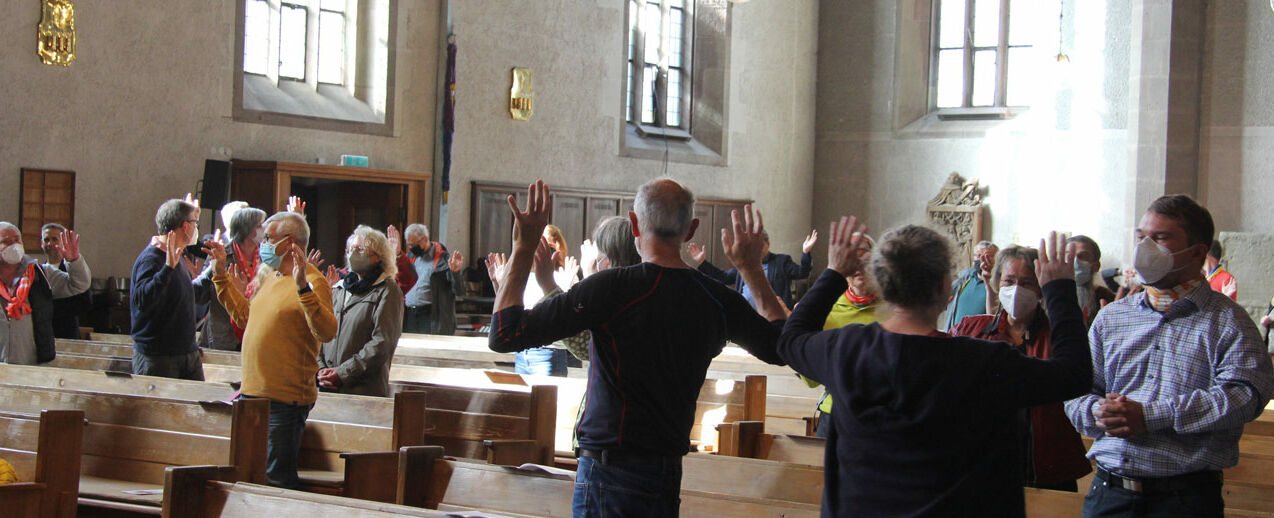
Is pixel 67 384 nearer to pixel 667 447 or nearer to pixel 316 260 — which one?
pixel 316 260

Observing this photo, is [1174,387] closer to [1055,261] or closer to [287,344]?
[1055,261]

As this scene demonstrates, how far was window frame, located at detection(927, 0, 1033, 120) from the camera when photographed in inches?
576

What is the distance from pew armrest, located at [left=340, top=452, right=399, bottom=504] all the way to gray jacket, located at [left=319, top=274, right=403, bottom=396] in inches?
31.0

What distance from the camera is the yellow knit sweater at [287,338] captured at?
4.08 meters

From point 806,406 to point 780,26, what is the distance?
33.5 ft

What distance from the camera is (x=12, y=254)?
20.7 feet

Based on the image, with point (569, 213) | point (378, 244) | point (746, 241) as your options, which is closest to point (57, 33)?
point (569, 213)

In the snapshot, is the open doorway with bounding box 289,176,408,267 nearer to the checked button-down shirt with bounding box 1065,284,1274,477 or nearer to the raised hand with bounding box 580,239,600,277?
the raised hand with bounding box 580,239,600,277

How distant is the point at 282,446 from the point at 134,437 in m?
0.70

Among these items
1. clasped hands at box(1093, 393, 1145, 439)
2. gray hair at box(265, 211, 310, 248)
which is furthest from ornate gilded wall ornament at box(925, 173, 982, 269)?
clasped hands at box(1093, 393, 1145, 439)

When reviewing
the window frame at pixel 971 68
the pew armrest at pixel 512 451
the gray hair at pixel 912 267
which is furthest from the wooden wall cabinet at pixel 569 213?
the gray hair at pixel 912 267

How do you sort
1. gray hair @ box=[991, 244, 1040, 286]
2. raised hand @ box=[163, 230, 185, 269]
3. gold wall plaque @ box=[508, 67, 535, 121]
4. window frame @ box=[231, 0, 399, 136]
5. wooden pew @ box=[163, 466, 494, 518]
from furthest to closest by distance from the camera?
1. gold wall plaque @ box=[508, 67, 535, 121]
2. window frame @ box=[231, 0, 399, 136]
3. raised hand @ box=[163, 230, 185, 269]
4. gray hair @ box=[991, 244, 1040, 286]
5. wooden pew @ box=[163, 466, 494, 518]

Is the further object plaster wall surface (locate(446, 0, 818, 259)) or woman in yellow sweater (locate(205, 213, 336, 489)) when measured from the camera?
plaster wall surface (locate(446, 0, 818, 259))

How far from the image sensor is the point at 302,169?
1091 centimetres
